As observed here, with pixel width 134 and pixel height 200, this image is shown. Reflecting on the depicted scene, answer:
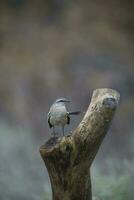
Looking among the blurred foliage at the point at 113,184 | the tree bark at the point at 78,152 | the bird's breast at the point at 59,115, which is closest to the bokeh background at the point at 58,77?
the blurred foliage at the point at 113,184

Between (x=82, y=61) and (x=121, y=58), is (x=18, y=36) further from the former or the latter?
(x=121, y=58)

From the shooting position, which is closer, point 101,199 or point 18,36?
point 101,199

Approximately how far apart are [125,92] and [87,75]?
0.29 metres

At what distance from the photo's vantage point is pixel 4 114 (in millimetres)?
3158

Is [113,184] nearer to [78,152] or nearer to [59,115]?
[59,115]

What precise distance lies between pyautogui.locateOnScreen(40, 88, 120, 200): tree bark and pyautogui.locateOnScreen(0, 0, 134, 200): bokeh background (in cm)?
92

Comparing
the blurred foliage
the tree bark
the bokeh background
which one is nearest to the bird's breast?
the tree bark

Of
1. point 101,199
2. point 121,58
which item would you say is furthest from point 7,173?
point 121,58

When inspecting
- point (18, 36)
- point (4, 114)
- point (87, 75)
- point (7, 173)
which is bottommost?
point (7, 173)

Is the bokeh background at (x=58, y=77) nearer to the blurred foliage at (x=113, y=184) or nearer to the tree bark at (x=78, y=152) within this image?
the blurred foliage at (x=113, y=184)

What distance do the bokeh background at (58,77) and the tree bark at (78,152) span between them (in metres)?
0.92

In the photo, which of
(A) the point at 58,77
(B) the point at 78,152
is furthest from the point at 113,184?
(B) the point at 78,152

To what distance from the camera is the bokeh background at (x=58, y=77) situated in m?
3.11

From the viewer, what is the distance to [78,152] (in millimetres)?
2107
